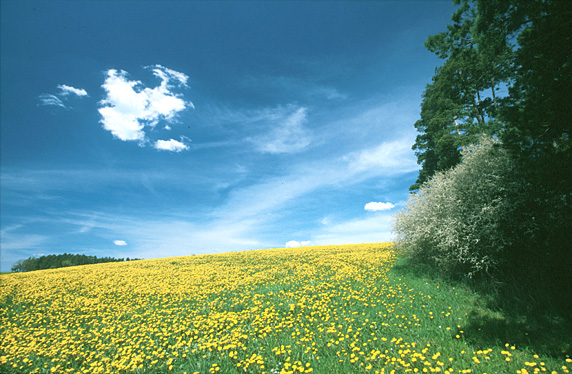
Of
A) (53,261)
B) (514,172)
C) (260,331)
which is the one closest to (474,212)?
(514,172)

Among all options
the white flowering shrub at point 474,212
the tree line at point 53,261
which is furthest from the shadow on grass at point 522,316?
the tree line at point 53,261

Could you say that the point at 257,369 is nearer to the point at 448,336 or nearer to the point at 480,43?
the point at 448,336

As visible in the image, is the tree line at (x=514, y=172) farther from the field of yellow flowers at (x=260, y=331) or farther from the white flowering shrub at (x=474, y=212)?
the field of yellow flowers at (x=260, y=331)

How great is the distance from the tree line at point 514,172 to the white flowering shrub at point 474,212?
0.14 ft

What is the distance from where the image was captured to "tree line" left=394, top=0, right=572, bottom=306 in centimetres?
703

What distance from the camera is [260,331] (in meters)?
7.30

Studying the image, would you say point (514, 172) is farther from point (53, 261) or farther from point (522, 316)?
point (53, 261)

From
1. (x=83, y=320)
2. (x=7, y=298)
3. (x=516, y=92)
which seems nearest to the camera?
(x=83, y=320)

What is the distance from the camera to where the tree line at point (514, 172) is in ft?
23.1

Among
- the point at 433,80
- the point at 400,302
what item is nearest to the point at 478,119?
the point at 433,80

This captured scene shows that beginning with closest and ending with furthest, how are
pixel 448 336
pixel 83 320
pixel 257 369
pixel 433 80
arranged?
pixel 257 369 → pixel 448 336 → pixel 83 320 → pixel 433 80

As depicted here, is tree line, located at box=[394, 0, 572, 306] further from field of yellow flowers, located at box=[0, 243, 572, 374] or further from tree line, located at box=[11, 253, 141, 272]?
tree line, located at box=[11, 253, 141, 272]

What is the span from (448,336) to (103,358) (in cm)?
933

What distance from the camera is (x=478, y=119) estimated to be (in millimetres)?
17703
